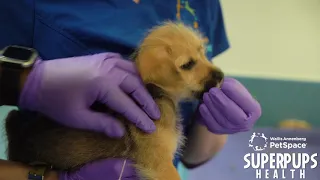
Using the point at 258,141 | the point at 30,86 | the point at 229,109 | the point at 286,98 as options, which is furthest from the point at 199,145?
the point at 286,98

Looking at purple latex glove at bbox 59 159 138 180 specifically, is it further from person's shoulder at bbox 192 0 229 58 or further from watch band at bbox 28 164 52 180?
person's shoulder at bbox 192 0 229 58

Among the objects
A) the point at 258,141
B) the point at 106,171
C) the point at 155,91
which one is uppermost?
the point at 155,91

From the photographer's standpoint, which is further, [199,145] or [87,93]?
[199,145]

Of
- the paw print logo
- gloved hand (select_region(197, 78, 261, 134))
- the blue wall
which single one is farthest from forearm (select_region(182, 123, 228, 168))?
the blue wall

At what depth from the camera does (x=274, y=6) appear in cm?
176

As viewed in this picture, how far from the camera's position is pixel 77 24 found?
2.29ft

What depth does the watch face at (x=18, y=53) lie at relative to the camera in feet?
2.07

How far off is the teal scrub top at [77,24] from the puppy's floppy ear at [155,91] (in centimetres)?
10

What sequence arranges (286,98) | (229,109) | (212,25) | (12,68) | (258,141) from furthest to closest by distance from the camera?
(286,98) < (258,141) < (212,25) < (229,109) < (12,68)

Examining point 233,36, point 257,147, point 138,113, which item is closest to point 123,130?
point 138,113

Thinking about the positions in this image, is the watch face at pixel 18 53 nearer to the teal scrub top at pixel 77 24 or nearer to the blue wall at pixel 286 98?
the teal scrub top at pixel 77 24

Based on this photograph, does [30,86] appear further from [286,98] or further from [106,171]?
[286,98]

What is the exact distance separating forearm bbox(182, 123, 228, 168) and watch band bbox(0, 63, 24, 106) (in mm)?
377

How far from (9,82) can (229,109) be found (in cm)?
35
